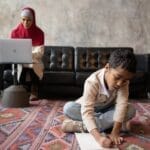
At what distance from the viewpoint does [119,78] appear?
204 cm

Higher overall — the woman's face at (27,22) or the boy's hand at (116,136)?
the woman's face at (27,22)

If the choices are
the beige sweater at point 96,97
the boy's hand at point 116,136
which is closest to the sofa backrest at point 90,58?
the beige sweater at point 96,97

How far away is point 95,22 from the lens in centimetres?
564

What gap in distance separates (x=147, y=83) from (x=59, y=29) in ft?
5.56

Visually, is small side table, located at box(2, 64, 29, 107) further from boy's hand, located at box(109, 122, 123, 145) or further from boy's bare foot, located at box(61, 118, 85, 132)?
boy's hand, located at box(109, 122, 123, 145)

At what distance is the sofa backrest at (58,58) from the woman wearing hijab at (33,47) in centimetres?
62

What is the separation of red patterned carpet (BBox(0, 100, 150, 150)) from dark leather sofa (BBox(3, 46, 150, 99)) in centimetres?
86

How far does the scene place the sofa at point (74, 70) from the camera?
471cm

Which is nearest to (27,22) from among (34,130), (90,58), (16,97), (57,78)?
(57,78)

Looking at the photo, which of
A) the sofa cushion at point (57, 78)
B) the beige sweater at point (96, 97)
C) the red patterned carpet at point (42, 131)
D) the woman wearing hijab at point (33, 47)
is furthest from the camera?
the sofa cushion at point (57, 78)

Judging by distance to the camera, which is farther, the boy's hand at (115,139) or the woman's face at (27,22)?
the woman's face at (27,22)

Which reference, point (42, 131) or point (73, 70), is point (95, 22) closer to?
point (73, 70)

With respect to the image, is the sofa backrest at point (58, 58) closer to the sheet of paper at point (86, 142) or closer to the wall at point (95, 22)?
the wall at point (95, 22)

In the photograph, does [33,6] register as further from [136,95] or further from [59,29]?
[136,95]
